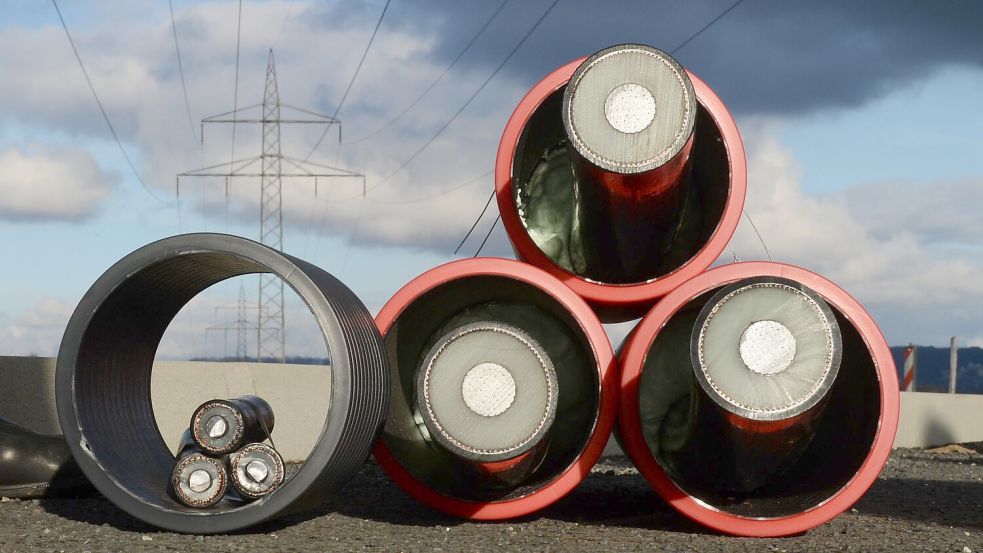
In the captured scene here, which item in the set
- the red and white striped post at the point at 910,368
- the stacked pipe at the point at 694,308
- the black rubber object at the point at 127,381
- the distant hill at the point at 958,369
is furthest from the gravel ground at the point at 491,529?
the distant hill at the point at 958,369

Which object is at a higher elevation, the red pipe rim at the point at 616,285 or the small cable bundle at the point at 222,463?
the red pipe rim at the point at 616,285

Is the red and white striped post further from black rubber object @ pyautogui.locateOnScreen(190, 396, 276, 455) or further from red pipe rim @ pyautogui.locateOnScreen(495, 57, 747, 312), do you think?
black rubber object @ pyautogui.locateOnScreen(190, 396, 276, 455)

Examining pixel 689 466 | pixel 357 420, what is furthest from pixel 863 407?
pixel 357 420

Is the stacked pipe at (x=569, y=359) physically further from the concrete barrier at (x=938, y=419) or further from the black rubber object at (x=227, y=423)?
the concrete barrier at (x=938, y=419)

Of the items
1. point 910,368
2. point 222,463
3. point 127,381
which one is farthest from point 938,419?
point 222,463

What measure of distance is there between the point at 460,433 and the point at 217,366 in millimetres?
5205

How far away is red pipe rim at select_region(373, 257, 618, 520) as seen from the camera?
24.5 ft

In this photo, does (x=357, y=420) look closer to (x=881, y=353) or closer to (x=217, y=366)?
(x=881, y=353)

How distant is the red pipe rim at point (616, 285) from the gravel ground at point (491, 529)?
1539 mm

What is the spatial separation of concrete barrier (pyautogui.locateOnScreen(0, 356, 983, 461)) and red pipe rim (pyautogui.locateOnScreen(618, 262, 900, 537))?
16.8 ft

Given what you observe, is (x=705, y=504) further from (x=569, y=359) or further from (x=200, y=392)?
(x=200, y=392)

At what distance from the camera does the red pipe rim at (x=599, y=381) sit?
7.47m

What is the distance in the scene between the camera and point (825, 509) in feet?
23.9

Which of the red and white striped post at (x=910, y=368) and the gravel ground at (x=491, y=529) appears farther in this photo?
the red and white striped post at (x=910, y=368)
